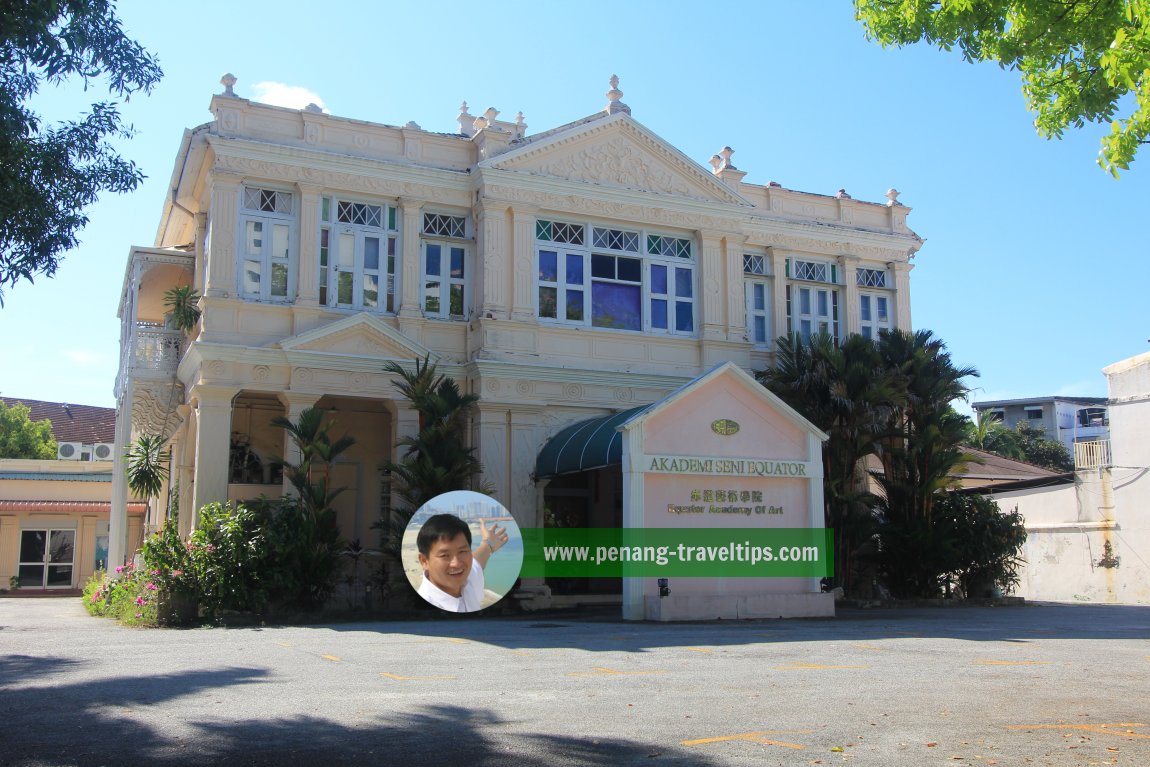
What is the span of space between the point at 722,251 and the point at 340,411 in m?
9.31

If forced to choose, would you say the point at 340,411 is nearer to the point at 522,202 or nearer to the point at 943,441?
the point at 522,202

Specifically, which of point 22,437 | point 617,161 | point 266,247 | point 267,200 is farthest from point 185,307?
point 22,437

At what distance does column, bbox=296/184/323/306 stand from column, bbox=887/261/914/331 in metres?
14.3

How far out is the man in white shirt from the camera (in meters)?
16.3

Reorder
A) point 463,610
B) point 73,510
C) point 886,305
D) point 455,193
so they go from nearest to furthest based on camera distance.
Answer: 1. point 463,610
2. point 455,193
3. point 886,305
4. point 73,510

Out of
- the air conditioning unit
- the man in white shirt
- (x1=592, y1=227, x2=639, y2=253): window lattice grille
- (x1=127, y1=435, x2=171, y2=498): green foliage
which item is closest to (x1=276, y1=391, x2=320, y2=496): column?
the man in white shirt

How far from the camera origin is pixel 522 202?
22344 millimetres

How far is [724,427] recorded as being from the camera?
1930cm

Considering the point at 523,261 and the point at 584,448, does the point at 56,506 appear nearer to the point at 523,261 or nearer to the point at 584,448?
the point at 523,261

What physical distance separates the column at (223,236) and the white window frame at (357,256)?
1.72 metres

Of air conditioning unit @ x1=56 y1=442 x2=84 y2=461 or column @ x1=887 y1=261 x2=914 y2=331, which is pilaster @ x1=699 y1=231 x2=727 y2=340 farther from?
air conditioning unit @ x1=56 y1=442 x2=84 y2=461

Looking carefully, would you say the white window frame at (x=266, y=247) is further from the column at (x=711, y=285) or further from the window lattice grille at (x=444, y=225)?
the column at (x=711, y=285)

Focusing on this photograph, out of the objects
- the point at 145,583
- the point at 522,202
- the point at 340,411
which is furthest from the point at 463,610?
the point at 522,202

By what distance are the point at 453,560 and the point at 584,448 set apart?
14.1ft
